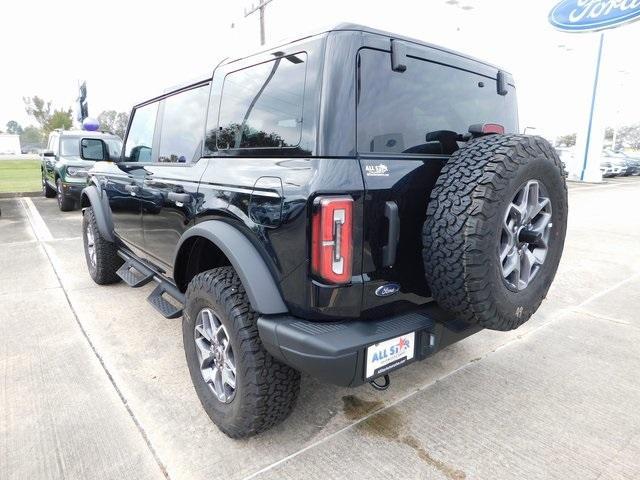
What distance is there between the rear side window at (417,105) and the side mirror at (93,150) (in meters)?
2.96

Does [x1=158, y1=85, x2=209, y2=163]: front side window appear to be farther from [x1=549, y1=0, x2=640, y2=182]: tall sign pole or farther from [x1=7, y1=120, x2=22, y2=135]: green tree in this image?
[x1=7, y1=120, x2=22, y2=135]: green tree

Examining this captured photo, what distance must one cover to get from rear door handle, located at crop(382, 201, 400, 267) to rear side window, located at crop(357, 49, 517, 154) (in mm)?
269

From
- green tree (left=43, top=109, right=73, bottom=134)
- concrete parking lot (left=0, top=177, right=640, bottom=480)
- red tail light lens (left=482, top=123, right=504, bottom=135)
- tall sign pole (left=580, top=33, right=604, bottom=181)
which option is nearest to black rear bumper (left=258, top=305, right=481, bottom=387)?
concrete parking lot (left=0, top=177, right=640, bottom=480)

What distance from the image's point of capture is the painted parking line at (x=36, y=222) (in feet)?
23.4

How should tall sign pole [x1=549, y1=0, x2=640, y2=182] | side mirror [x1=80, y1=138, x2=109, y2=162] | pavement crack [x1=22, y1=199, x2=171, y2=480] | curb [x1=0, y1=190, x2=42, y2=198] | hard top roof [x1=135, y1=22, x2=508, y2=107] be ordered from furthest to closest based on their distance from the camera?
tall sign pole [x1=549, y1=0, x2=640, y2=182] < curb [x1=0, y1=190, x2=42, y2=198] < side mirror [x1=80, y1=138, x2=109, y2=162] < pavement crack [x1=22, y1=199, x2=171, y2=480] < hard top roof [x1=135, y1=22, x2=508, y2=107]

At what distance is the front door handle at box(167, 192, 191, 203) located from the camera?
102 inches

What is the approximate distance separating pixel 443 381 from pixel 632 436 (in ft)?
3.29

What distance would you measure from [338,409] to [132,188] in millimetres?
→ 2396

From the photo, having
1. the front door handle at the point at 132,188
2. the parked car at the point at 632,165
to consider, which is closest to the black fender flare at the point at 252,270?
the front door handle at the point at 132,188

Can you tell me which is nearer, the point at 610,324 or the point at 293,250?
the point at 293,250

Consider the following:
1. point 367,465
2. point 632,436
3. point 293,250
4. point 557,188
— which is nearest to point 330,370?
point 293,250

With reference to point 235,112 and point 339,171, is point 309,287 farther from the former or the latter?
point 235,112

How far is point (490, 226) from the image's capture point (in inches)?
71.1

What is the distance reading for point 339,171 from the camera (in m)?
1.79
